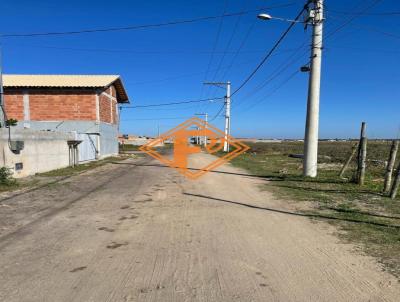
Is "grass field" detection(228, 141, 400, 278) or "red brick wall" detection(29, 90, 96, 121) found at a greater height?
"red brick wall" detection(29, 90, 96, 121)

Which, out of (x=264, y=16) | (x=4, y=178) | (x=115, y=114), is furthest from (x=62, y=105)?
(x=264, y=16)

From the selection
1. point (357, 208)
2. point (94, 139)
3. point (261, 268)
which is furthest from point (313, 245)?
point (94, 139)

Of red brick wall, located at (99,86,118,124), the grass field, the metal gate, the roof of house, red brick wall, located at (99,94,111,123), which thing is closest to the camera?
the grass field

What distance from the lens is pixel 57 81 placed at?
29.3m

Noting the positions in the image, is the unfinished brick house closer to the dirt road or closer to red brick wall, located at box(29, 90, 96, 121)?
red brick wall, located at box(29, 90, 96, 121)

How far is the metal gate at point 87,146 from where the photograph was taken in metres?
22.8

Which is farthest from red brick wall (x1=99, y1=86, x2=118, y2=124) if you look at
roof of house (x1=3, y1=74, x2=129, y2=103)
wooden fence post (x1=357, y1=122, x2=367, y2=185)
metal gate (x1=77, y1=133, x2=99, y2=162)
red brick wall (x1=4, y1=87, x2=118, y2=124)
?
wooden fence post (x1=357, y1=122, x2=367, y2=185)

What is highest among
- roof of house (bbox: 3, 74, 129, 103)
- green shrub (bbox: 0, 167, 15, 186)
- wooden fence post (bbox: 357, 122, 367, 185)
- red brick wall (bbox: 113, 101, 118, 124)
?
roof of house (bbox: 3, 74, 129, 103)

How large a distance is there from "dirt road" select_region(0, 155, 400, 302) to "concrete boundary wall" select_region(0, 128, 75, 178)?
564 centimetres

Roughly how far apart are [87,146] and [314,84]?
16.5 m

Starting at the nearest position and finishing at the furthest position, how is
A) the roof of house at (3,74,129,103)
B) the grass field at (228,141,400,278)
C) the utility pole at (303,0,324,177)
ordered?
1. the grass field at (228,141,400,278)
2. the utility pole at (303,0,324,177)
3. the roof of house at (3,74,129,103)

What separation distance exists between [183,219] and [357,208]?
413 cm

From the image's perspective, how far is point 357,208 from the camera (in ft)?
26.8

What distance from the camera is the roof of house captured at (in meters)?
27.9
